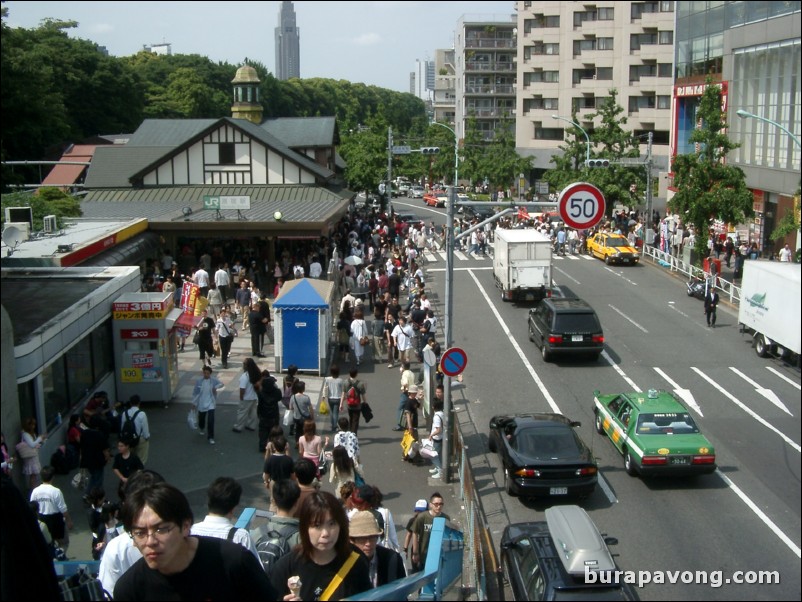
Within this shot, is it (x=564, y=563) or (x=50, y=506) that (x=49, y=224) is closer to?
(x=50, y=506)

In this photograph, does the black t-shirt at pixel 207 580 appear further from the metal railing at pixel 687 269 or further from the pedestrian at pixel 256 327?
→ the metal railing at pixel 687 269

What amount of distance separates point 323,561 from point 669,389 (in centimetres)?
1730

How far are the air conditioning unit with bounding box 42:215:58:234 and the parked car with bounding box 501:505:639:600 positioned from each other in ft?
71.5

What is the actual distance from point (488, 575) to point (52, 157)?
57433 millimetres

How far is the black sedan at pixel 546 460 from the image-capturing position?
47.4 ft

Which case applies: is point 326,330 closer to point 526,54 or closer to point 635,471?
point 635,471

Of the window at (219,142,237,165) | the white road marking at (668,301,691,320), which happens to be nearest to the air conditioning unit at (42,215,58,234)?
the window at (219,142,237,165)

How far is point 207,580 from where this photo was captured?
15.1 ft

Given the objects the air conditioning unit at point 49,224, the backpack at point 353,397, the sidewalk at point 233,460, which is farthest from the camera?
the air conditioning unit at point 49,224

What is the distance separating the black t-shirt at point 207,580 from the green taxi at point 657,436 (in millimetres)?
11557

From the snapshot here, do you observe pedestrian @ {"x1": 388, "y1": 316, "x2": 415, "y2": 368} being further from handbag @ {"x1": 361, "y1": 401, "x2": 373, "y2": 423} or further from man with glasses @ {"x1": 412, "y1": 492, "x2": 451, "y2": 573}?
man with glasses @ {"x1": 412, "y1": 492, "x2": 451, "y2": 573}

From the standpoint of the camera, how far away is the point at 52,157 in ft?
199

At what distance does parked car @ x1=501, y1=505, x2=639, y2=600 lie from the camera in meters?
8.84

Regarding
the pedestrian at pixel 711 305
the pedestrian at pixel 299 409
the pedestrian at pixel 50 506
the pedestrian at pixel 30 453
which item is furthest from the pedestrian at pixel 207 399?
the pedestrian at pixel 711 305
